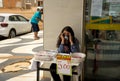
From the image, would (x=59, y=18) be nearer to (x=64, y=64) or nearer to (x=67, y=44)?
(x=67, y=44)

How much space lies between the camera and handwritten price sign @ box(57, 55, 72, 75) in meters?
4.42

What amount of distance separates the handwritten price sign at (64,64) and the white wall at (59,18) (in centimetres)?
101

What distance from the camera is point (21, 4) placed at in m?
33.9

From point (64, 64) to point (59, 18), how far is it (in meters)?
1.29

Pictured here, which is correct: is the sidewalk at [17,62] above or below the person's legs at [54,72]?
below

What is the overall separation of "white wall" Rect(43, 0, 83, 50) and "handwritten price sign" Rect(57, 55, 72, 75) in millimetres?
1006

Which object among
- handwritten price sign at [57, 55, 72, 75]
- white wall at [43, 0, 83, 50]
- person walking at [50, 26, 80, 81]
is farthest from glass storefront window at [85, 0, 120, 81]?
handwritten price sign at [57, 55, 72, 75]

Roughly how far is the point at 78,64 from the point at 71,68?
0.14 m

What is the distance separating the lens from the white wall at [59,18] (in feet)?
17.3

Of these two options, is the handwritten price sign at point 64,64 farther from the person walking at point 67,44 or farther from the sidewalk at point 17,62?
the sidewalk at point 17,62

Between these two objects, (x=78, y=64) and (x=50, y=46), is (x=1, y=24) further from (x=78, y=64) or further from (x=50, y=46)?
(x=78, y=64)

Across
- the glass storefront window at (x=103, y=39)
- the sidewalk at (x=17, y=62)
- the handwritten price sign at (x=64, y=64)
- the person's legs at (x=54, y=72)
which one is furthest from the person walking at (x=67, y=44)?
the sidewalk at (x=17, y=62)

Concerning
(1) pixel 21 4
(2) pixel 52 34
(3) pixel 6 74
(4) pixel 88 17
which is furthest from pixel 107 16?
(1) pixel 21 4

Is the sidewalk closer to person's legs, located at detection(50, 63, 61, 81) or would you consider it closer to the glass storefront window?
person's legs, located at detection(50, 63, 61, 81)
